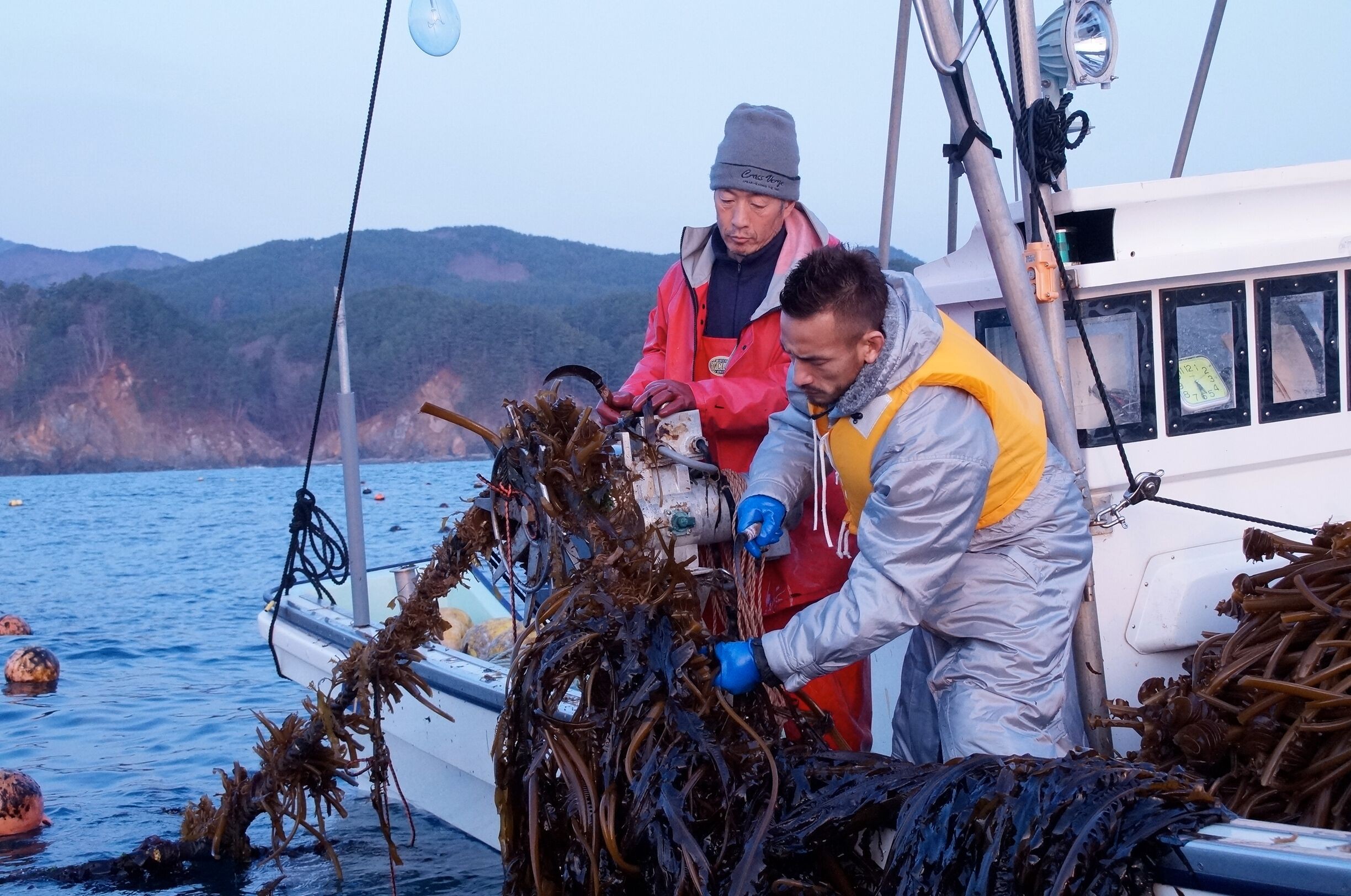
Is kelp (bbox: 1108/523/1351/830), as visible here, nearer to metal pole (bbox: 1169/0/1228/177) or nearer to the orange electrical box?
the orange electrical box

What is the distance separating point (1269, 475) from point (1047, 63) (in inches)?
70.1

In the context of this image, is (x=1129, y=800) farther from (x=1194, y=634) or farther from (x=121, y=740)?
(x=121, y=740)

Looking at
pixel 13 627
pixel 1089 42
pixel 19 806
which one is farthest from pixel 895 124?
pixel 13 627

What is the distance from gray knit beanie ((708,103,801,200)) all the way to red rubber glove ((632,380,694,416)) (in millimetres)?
708

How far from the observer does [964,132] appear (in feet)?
12.4

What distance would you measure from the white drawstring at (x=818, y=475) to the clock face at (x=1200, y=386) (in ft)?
4.88

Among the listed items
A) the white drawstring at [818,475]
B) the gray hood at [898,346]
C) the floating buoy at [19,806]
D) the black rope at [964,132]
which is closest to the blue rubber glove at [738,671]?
the white drawstring at [818,475]

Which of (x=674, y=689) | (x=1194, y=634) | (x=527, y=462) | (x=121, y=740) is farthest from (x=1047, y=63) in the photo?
(x=121, y=740)

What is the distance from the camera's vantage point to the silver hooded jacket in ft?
8.92

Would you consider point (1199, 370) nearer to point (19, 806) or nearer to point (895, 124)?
point (895, 124)

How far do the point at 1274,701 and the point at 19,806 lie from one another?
25.8 feet

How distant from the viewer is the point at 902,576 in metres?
2.73

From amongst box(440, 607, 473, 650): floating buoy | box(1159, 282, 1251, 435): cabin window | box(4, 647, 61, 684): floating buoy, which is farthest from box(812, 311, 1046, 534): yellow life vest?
box(4, 647, 61, 684): floating buoy

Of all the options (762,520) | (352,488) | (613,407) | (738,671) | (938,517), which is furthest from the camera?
(352,488)
